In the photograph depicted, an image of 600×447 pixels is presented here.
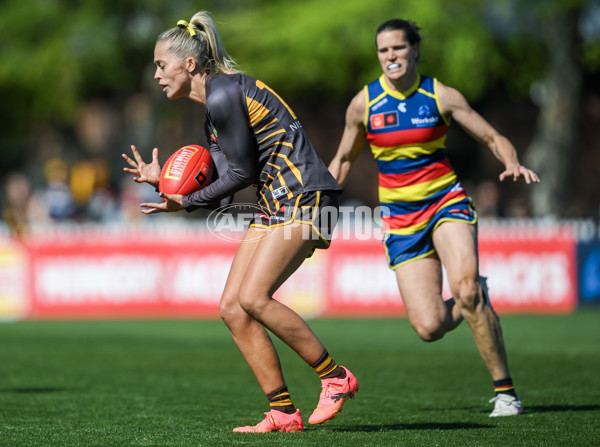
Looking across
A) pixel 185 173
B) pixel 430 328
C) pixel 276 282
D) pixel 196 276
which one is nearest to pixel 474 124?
pixel 430 328

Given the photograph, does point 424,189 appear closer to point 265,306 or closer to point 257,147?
point 257,147

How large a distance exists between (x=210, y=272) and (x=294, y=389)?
814cm

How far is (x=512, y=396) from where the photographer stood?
→ 6.71m

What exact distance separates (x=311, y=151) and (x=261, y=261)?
27.4 inches

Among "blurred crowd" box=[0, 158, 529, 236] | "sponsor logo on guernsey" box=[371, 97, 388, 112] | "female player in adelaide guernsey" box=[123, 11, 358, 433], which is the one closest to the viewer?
"female player in adelaide guernsey" box=[123, 11, 358, 433]

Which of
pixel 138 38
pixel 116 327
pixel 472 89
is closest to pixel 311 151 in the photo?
pixel 116 327

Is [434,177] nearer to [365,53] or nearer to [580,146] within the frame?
[365,53]

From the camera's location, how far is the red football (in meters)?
5.78

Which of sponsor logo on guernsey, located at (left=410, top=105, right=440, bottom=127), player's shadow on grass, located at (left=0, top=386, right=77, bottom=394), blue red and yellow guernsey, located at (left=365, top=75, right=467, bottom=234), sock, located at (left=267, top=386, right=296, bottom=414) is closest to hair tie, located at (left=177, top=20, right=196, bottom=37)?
blue red and yellow guernsey, located at (left=365, top=75, right=467, bottom=234)

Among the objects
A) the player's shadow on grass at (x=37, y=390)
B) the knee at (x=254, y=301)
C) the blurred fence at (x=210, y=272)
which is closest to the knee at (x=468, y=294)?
the knee at (x=254, y=301)

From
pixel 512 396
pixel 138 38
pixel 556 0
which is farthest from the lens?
pixel 138 38

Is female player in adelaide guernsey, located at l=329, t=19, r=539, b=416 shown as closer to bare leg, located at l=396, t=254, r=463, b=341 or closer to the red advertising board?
bare leg, located at l=396, t=254, r=463, b=341

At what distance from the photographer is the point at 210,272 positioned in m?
16.3

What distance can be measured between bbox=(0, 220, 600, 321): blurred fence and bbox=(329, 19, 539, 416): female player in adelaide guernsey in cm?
834
